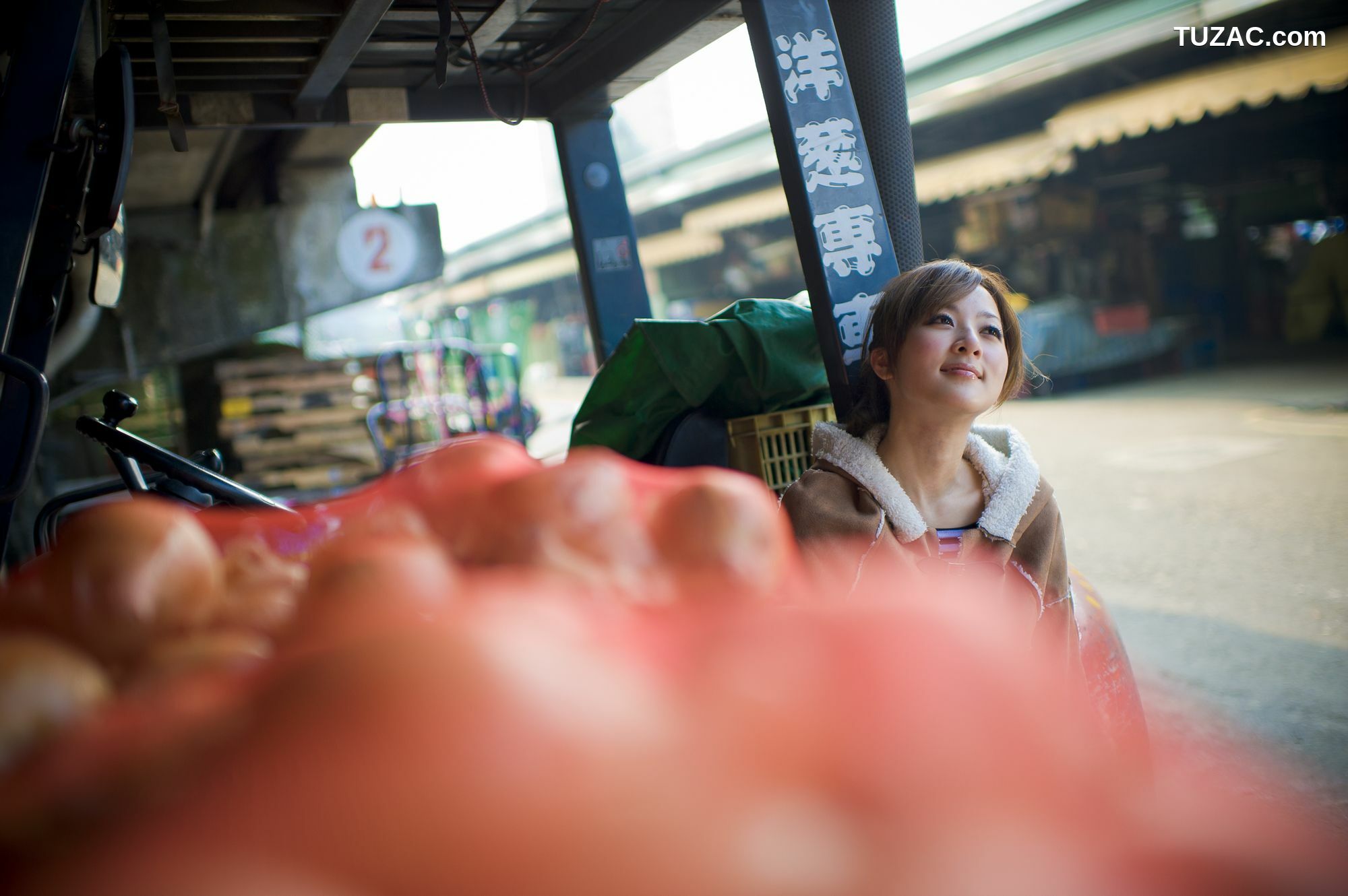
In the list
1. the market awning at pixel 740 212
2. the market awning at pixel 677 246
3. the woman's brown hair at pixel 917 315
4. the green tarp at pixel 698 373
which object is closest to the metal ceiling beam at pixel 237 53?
the green tarp at pixel 698 373

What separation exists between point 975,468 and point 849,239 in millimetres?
734

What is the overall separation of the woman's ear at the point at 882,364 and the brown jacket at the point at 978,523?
152mm

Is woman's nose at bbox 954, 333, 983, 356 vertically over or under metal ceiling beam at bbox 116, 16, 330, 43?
under

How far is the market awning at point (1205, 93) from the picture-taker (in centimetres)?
813

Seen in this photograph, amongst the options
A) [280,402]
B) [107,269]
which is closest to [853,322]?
[107,269]

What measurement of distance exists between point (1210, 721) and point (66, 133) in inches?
157

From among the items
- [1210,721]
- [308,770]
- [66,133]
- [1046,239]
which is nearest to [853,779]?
[308,770]

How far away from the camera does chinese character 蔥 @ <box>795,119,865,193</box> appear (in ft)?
8.57

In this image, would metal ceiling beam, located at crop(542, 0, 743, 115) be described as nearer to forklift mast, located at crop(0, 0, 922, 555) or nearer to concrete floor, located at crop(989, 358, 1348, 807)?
forklift mast, located at crop(0, 0, 922, 555)

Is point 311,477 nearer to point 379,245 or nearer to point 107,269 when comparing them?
point 379,245

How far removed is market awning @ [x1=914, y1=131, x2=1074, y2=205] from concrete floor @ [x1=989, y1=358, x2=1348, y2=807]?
2725 mm

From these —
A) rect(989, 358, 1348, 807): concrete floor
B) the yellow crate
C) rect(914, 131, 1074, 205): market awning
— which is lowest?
rect(989, 358, 1348, 807): concrete floor

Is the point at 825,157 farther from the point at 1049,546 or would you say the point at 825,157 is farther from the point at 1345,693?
the point at 1345,693

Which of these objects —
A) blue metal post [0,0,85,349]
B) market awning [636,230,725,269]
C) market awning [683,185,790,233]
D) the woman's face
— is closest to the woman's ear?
the woman's face
